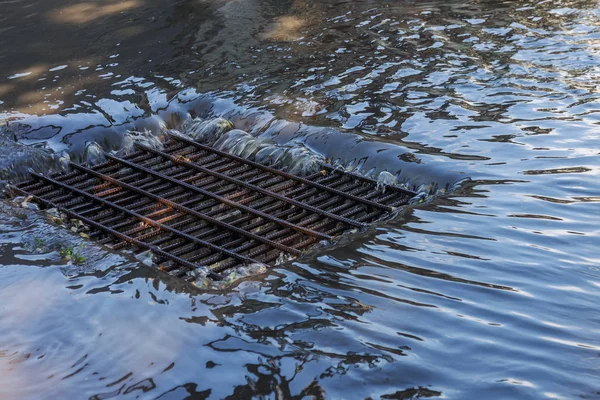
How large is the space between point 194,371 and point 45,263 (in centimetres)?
193

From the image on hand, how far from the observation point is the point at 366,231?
586 cm

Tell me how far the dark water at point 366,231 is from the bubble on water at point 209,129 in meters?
0.15

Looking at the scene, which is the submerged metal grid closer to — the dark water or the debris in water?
the debris in water

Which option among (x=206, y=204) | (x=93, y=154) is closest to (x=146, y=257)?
(x=206, y=204)

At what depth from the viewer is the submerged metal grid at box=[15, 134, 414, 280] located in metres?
6.19

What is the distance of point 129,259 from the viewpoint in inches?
223

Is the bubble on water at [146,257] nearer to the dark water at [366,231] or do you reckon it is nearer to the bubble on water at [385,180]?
the dark water at [366,231]

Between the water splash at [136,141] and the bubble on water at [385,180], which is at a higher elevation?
the water splash at [136,141]

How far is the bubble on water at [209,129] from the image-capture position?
26.6 ft

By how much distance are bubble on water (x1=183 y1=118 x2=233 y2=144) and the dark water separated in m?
0.15

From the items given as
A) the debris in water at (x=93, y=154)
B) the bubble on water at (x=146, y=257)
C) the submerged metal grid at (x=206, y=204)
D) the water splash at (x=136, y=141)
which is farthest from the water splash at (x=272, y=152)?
the bubble on water at (x=146, y=257)

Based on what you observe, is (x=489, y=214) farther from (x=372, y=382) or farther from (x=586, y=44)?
(x=586, y=44)

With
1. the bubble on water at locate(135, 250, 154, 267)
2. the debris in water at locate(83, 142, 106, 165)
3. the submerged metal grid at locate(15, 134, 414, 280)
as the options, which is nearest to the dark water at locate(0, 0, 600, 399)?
the debris in water at locate(83, 142, 106, 165)

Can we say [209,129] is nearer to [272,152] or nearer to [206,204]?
[272,152]
